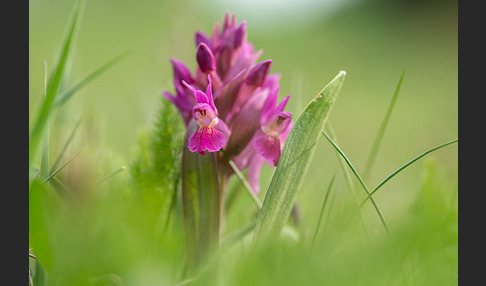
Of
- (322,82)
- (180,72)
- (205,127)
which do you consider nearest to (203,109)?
(205,127)

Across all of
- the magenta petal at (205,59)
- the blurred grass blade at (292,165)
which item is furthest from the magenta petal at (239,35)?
the blurred grass blade at (292,165)

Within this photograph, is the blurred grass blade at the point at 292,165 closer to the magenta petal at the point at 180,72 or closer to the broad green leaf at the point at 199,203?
the broad green leaf at the point at 199,203

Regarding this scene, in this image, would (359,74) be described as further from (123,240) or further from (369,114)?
(123,240)

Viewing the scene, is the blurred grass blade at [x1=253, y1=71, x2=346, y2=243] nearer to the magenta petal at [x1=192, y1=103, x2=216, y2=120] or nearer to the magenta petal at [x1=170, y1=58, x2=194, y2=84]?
the magenta petal at [x1=192, y1=103, x2=216, y2=120]

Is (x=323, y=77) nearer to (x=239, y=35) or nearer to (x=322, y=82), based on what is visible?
(x=322, y=82)

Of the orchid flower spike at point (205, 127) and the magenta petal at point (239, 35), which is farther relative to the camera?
the magenta petal at point (239, 35)

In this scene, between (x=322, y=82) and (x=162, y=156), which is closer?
(x=162, y=156)
